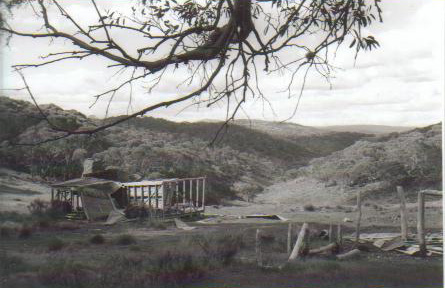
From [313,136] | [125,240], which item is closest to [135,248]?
[125,240]

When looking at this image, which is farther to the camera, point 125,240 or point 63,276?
point 125,240

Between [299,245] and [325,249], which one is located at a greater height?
[299,245]

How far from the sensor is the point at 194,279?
314 inches

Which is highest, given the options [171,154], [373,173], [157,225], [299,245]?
[171,154]

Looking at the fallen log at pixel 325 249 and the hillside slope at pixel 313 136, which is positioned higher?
the hillside slope at pixel 313 136

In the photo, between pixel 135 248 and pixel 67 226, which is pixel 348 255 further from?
pixel 67 226

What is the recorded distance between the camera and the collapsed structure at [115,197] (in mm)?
20969

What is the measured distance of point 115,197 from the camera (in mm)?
23453

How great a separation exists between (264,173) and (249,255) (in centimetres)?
2863

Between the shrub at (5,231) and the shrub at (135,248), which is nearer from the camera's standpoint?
the shrub at (135,248)

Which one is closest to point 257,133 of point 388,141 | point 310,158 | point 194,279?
point 310,158

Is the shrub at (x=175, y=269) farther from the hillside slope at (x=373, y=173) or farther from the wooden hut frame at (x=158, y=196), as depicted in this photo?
the hillside slope at (x=373, y=173)

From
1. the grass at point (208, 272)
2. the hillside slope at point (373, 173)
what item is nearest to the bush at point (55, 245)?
the grass at point (208, 272)

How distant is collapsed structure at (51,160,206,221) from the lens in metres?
21.0
